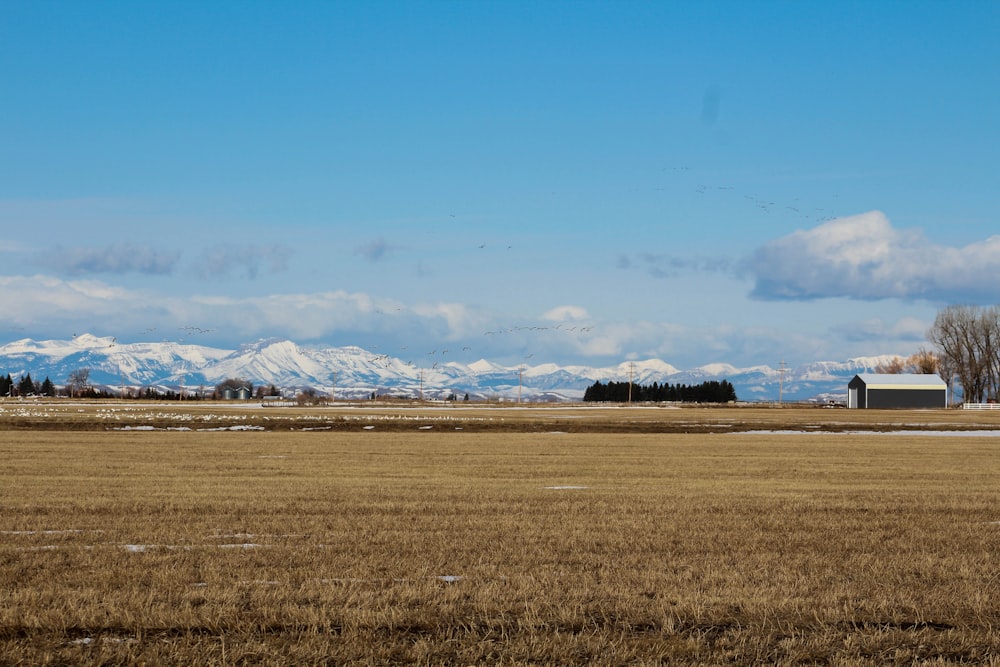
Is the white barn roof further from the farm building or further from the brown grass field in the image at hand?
the brown grass field

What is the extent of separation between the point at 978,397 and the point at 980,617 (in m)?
204

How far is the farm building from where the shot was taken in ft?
582

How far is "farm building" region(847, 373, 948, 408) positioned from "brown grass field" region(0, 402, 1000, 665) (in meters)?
158

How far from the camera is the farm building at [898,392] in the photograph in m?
177

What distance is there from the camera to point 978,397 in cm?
19512

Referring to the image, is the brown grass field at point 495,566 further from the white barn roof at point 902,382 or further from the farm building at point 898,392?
the white barn roof at point 902,382

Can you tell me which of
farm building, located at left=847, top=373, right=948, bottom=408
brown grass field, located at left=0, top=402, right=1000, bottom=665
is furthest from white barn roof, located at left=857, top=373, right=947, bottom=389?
brown grass field, located at left=0, top=402, right=1000, bottom=665

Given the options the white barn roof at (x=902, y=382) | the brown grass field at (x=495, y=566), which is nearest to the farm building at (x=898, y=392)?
the white barn roof at (x=902, y=382)

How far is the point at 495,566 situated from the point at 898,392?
180 meters

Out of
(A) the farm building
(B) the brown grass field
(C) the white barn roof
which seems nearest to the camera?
(B) the brown grass field

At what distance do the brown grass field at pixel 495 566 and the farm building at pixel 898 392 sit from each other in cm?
15826

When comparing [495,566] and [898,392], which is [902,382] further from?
[495,566]

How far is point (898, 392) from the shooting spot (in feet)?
587

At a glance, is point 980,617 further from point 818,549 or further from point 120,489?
point 120,489
